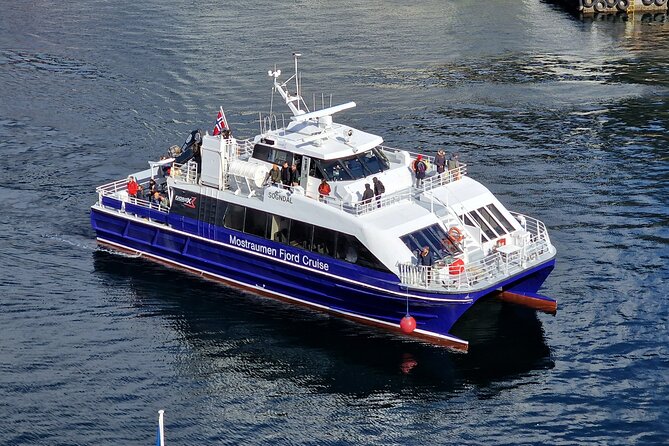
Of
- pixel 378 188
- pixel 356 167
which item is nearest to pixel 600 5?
pixel 356 167


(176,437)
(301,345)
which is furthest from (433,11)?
(176,437)

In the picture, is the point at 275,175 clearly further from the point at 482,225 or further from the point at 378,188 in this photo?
the point at 482,225

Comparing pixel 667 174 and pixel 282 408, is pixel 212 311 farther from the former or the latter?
pixel 667 174

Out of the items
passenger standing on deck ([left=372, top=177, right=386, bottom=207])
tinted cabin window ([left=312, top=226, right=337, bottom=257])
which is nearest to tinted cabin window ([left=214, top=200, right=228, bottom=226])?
tinted cabin window ([left=312, top=226, right=337, bottom=257])

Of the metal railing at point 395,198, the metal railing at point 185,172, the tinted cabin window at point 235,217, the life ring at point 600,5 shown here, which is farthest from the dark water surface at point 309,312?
the metal railing at point 395,198

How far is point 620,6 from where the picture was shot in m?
89.4

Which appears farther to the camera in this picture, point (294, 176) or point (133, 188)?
point (133, 188)

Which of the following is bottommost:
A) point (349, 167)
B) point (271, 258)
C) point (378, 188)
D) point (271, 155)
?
point (271, 258)

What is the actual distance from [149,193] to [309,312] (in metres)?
9.89

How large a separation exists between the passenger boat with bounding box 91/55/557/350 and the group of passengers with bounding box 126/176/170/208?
5.9 inches

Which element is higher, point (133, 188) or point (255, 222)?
point (133, 188)

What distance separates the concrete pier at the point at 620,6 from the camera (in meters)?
88.8

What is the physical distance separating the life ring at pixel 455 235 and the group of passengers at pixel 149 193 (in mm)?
12799

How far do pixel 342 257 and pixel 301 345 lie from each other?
365 cm
